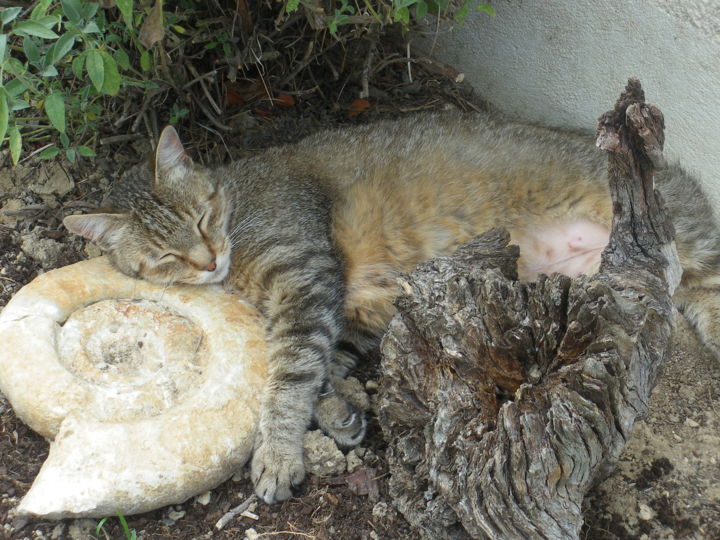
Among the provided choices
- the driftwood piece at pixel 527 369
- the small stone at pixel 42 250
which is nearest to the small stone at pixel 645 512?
the driftwood piece at pixel 527 369

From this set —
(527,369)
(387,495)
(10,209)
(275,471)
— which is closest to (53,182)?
(10,209)

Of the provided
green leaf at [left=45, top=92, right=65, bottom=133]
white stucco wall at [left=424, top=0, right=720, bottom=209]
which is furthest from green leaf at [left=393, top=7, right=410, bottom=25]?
green leaf at [left=45, top=92, right=65, bottom=133]

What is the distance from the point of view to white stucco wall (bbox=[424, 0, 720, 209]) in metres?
3.15

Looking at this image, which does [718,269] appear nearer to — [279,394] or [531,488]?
[531,488]

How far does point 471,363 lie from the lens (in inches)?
96.6

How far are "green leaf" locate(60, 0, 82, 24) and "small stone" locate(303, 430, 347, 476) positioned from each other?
6.44 feet

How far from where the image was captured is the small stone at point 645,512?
2.63 metres

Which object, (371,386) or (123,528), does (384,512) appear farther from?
(123,528)

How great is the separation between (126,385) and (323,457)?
885mm

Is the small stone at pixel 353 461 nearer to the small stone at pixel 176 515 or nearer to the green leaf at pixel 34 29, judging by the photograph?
the small stone at pixel 176 515

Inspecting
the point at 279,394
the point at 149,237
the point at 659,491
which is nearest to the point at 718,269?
the point at 659,491

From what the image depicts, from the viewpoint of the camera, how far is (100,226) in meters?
3.27

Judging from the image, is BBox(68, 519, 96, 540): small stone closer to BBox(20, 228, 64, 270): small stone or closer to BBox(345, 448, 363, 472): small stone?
BBox(345, 448, 363, 472): small stone

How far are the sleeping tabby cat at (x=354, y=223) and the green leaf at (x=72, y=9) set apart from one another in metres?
0.73
